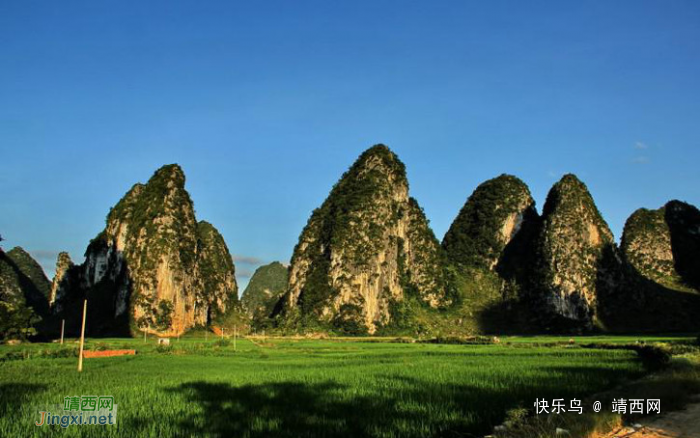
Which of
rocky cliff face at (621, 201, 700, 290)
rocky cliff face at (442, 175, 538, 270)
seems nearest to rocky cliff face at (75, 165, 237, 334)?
rocky cliff face at (442, 175, 538, 270)

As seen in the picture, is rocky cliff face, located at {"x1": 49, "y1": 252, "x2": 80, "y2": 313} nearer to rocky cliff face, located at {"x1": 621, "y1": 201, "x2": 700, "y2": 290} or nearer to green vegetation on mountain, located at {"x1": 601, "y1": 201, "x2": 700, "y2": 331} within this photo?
green vegetation on mountain, located at {"x1": 601, "y1": 201, "x2": 700, "y2": 331}

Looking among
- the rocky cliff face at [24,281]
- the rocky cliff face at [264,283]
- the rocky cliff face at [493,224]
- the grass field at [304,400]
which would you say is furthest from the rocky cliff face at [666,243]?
the rocky cliff face at [264,283]

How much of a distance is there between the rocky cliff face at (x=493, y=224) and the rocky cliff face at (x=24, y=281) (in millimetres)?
72047

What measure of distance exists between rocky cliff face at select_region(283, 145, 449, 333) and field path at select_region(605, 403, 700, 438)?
201 ft

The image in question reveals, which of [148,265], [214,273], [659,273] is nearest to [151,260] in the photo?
[148,265]

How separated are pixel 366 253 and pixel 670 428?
67.0 m

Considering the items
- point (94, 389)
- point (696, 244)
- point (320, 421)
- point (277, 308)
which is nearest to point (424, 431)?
point (320, 421)

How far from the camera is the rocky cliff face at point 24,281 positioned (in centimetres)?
8494

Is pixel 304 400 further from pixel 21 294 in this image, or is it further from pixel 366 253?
pixel 21 294

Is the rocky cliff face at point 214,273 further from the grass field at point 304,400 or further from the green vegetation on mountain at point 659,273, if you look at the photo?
the grass field at point 304,400

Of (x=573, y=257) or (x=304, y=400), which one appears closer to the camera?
(x=304, y=400)

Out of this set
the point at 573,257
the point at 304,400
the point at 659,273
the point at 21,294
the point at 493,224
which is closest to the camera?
the point at 304,400

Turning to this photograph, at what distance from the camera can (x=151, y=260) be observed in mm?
70750

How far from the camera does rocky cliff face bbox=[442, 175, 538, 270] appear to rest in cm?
9312
